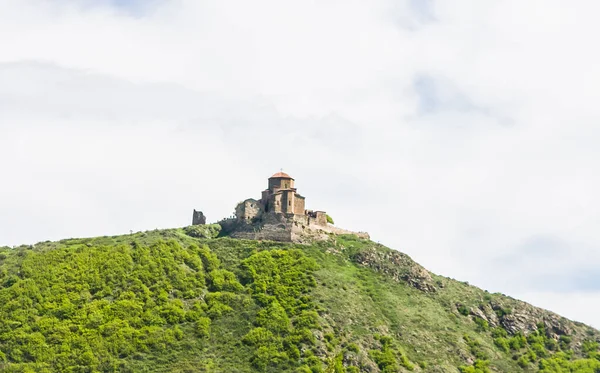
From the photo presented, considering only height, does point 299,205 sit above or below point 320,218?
above

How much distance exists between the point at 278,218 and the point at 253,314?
2447 centimetres

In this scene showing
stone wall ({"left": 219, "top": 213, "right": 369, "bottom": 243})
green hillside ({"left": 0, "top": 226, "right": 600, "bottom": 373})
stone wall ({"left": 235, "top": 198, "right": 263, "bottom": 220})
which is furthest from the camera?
stone wall ({"left": 235, "top": 198, "right": 263, "bottom": 220})

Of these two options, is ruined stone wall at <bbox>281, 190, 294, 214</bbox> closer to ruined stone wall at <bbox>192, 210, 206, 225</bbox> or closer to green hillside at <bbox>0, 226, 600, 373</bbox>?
green hillside at <bbox>0, 226, 600, 373</bbox>

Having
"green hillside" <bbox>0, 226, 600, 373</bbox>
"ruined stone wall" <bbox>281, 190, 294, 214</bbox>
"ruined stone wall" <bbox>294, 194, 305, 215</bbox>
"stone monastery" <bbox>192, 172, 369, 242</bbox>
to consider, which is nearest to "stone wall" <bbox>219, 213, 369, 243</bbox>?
"stone monastery" <bbox>192, 172, 369, 242</bbox>

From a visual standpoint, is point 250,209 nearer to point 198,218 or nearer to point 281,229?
point 281,229

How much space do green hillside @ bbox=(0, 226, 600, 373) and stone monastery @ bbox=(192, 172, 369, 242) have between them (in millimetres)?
2773

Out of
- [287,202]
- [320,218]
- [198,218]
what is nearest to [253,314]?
[287,202]

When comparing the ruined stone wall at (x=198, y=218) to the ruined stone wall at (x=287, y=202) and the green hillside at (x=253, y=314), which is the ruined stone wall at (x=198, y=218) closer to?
the green hillside at (x=253, y=314)

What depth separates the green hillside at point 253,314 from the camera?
104m

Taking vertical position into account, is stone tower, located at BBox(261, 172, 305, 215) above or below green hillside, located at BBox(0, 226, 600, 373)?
above

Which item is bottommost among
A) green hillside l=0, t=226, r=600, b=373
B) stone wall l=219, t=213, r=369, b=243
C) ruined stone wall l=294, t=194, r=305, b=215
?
green hillside l=0, t=226, r=600, b=373

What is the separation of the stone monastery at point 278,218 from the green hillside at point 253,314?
2.77 metres

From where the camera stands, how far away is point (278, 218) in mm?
134875

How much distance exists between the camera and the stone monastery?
442ft
